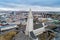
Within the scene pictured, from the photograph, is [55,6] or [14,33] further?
[55,6]

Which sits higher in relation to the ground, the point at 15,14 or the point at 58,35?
the point at 15,14

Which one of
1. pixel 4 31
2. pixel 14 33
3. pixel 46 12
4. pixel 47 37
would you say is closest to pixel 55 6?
pixel 46 12

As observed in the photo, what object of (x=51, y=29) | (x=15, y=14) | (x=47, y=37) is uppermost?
(x=15, y=14)

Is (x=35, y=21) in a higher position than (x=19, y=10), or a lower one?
lower

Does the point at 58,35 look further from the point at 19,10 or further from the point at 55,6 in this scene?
the point at 19,10

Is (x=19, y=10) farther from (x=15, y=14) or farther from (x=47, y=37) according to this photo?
(x=47, y=37)

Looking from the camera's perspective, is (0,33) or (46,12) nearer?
(0,33)

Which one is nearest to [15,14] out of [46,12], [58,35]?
[46,12]
